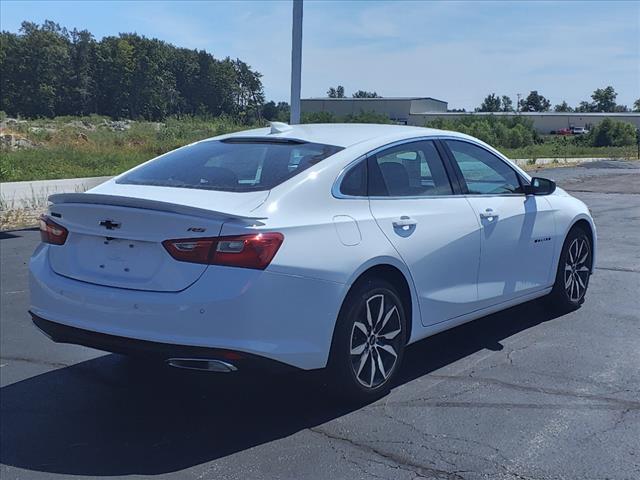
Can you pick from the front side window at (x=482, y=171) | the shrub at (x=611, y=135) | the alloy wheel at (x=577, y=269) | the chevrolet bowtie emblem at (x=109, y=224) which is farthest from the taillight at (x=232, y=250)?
the shrub at (x=611, y=135)

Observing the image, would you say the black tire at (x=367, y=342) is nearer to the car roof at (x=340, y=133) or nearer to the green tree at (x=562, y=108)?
the car roof at (x=340, y=133)

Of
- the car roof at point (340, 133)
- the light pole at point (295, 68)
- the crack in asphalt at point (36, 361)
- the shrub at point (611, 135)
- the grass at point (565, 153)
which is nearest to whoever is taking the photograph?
the car roof at point (340, 133)

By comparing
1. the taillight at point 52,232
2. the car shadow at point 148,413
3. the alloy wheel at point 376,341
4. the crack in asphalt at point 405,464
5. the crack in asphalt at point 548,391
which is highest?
the taillight at point 52,232

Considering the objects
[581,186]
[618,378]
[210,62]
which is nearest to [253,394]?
[618,378]

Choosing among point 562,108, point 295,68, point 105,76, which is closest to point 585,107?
point 562,108

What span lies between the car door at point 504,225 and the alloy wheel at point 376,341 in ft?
3.33

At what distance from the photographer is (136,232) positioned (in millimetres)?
3969

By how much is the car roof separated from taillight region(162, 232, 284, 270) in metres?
1.20

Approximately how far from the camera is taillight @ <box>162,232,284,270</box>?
3.77 metres

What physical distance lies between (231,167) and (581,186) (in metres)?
20.2

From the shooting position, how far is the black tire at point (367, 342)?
418 cm

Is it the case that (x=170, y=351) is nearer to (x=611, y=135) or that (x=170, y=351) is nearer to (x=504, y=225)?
(x=504, y=225)

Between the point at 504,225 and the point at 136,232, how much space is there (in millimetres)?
2825

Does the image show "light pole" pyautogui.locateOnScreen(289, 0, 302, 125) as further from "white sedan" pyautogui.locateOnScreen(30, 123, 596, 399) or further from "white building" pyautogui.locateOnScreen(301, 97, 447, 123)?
"white building" pyautogui.locateOnScreen(301, 97, 447, 123)
